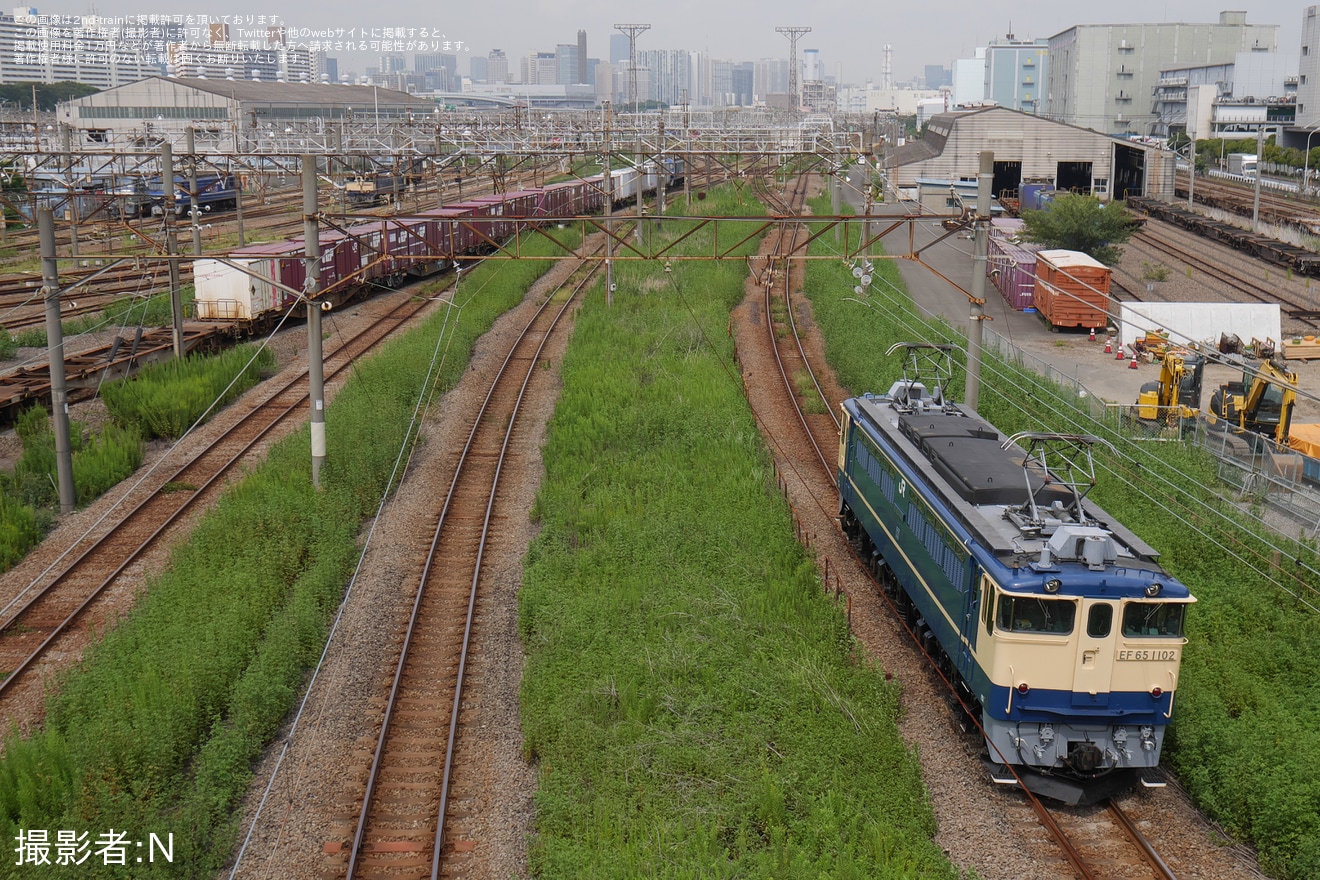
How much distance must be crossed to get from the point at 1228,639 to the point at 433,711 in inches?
381

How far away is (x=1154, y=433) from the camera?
2411 centimetres

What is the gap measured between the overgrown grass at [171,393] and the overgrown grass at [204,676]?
175 inches

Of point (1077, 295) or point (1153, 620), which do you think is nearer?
point (1153, 620)

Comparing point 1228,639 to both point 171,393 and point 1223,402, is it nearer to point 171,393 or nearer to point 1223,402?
point 1223,402

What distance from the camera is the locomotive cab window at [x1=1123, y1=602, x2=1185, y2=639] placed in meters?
11.1

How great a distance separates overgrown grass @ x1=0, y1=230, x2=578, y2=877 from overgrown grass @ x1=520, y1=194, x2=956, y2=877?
2969 mm

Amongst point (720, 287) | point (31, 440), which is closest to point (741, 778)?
point (31, 440)

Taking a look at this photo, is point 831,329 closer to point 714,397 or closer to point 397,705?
point 714,397

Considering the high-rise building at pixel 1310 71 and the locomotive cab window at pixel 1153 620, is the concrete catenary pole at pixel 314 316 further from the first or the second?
the high-rise building at pixel 1310 71

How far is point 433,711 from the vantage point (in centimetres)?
1374

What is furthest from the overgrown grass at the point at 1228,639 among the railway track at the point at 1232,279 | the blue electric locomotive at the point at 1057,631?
the railway track at the point at 1232,279

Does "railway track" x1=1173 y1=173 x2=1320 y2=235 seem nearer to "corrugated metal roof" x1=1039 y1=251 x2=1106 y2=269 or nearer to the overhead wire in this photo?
"corrugated metal roof" x1=1039 y1=251 x2=1106 y2=269

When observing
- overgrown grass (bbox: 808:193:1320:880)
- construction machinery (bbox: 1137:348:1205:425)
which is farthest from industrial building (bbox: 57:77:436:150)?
overgrown grass (bbox: 808:193:1320:880)

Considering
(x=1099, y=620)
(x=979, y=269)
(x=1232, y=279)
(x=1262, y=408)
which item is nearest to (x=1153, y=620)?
(x=1099, y=620)
